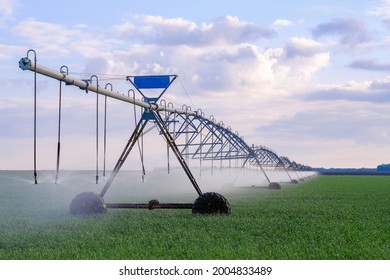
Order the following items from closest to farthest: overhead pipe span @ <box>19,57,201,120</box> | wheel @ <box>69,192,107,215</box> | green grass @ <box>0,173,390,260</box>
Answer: green grass @ <box>0,173,390,260</box> < overhead pipe span @ <box>19,57,201,120</box> < wheel @ <box>69,192,107,215</box>

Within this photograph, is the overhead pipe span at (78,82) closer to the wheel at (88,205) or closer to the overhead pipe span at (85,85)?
the overhead pipe span at (85,85)

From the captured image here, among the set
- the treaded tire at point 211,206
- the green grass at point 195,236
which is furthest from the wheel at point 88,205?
the treaded tire at point 211,206

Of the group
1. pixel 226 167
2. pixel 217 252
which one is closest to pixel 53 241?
pixel 217 252

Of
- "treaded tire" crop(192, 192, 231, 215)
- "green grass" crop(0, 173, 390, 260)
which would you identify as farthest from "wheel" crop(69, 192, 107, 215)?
"treaded tire" crop(192, 192, 231, 215)

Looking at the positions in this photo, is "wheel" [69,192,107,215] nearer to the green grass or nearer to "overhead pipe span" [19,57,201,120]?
the green grass

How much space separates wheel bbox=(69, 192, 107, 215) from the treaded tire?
2.98m

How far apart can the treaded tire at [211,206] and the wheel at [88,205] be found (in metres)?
2.98

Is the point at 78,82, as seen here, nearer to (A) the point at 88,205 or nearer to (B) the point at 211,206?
(A) the point at 88,205

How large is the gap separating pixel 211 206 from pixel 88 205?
3879 millimetres

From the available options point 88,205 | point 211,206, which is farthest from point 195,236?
point 88,205

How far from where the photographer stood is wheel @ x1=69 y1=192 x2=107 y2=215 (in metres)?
19.3

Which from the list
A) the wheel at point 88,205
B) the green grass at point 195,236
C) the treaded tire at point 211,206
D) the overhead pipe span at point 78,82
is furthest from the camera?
the wheel at point 88,205

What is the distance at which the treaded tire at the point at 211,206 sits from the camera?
60.5 feet

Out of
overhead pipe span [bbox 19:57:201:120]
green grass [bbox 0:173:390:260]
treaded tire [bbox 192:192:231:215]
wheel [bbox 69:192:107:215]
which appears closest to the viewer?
green grass [bbox 0:173:390:260]
